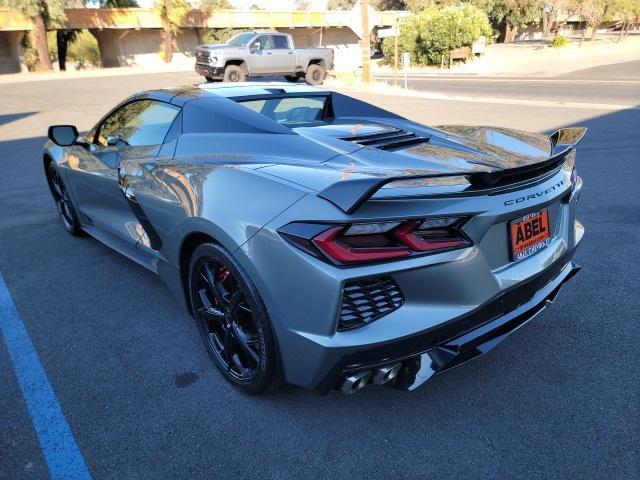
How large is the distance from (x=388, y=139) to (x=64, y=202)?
3447 mm

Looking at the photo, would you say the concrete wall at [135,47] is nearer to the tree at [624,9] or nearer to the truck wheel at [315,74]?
the truck wheel at [315,74]

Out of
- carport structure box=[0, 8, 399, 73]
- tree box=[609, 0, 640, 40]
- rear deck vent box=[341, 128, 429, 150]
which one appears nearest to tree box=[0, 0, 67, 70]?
carport structure box=[0, 8, 399, 73]

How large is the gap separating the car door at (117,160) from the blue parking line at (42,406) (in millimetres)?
890

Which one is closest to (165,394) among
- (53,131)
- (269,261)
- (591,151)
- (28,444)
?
(28,444)

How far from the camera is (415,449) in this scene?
2.17 metres

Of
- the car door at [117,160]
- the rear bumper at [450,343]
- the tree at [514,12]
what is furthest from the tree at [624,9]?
the rear bumper at [450,343]

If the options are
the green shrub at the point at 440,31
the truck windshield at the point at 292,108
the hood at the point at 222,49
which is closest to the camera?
the truck windshield at the point at 292,108

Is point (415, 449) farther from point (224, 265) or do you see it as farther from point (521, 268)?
point (224, 265)

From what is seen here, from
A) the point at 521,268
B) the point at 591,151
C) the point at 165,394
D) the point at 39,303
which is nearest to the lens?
the point at 521,268

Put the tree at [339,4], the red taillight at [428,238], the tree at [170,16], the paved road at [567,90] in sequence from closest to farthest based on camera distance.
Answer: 1. the red taillight at [428,238]
2. the paved road at [567,90]
3. the tree at [170,16]
4. the tree at [339,4]

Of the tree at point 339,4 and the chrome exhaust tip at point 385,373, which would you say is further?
the tree at point 339,4

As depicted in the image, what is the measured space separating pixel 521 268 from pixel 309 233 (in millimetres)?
984

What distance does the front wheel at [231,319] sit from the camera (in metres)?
2.20

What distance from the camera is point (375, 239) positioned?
6.21 feet
